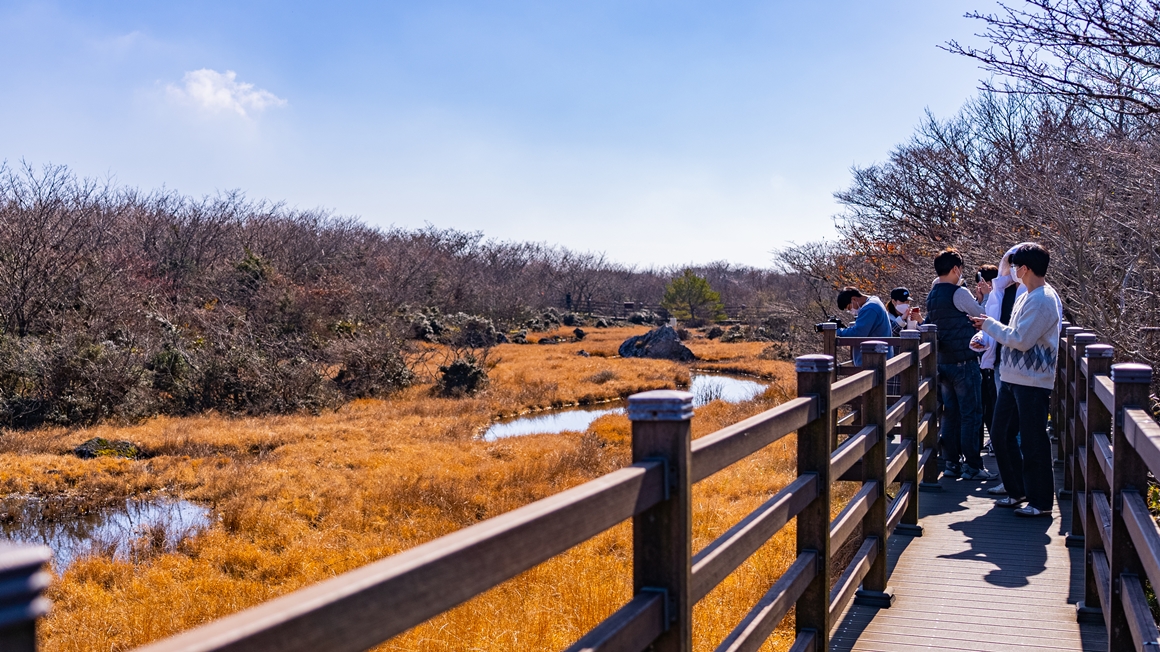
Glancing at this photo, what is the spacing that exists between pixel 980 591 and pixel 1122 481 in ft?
6.15

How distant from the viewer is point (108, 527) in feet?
39.7

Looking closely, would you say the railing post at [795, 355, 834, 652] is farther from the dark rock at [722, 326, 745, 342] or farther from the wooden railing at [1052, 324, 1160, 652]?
the dark rock at [722, 326, 745, 342]

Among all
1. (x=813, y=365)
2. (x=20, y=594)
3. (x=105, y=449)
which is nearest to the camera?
(x=20, y=594)

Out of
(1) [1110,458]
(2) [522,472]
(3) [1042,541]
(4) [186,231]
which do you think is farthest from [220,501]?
(4) [186,231]

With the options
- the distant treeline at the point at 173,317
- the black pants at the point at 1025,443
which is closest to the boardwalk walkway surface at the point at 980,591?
the black pants at the point at 1025,443

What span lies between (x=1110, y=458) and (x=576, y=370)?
2836 cm

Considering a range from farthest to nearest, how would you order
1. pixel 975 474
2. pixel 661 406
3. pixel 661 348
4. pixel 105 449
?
pixel 661 348
pixel 105 449
pixel 975 474
pixel 661 406

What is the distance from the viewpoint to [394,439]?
715 inches

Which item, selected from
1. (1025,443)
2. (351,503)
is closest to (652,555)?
(1025,443)

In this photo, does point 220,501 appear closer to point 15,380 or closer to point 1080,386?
point 15,380

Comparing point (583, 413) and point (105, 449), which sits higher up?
point (105, 449)

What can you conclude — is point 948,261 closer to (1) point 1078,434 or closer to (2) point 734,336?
(1) point 1078,434

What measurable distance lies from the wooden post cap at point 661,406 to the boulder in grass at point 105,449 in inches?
635

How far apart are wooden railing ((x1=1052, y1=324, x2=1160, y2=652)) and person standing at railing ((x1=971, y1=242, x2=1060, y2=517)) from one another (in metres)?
1.03
